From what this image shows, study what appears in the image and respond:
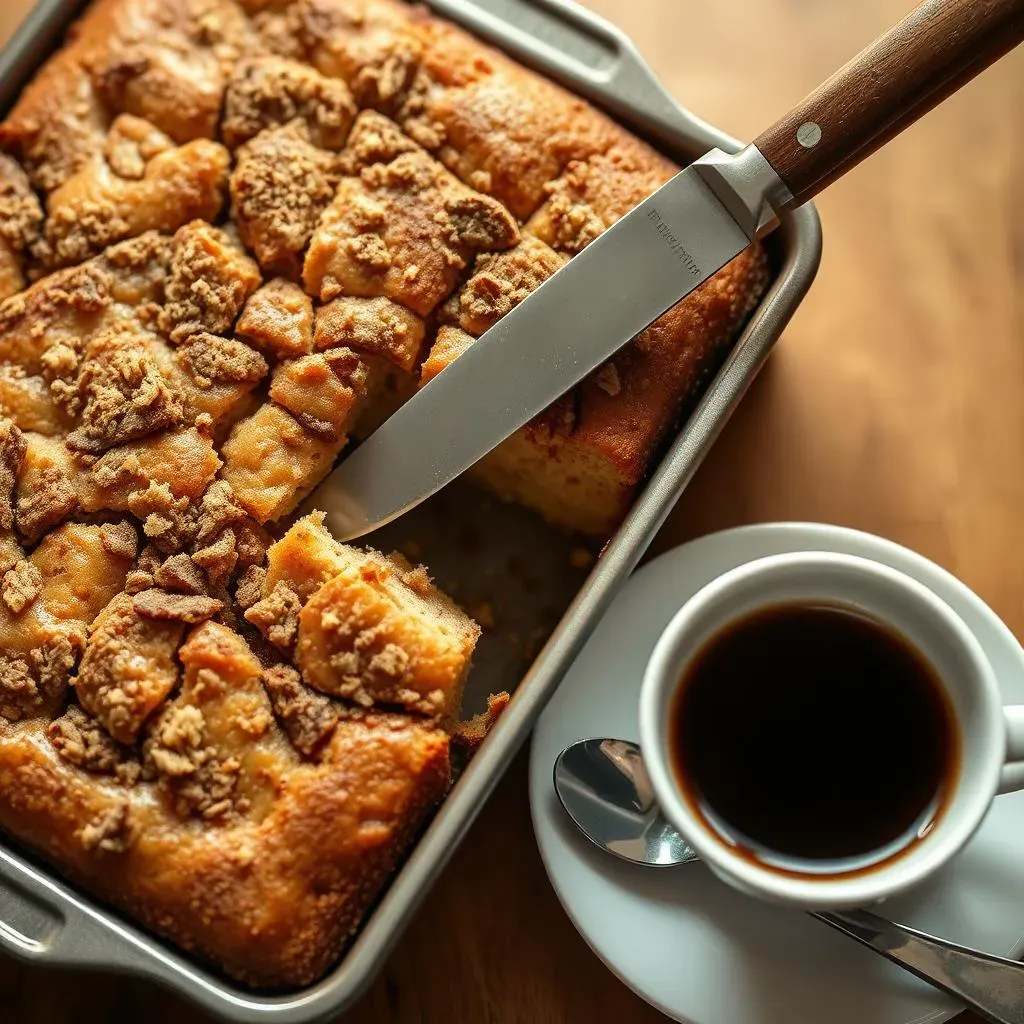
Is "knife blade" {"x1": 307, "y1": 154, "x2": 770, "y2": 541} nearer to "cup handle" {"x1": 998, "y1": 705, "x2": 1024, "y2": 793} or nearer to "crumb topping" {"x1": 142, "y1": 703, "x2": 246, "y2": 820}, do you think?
"crumb topping" {"x1": 142, "y1": 703, "x2": 246, "y2": 820}

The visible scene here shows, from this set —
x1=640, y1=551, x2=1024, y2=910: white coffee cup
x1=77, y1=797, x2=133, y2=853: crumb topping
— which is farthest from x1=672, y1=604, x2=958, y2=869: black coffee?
x1=77, y1=797, x2=133, y2=853: crumb topping

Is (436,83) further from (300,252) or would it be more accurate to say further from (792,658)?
(792,658)

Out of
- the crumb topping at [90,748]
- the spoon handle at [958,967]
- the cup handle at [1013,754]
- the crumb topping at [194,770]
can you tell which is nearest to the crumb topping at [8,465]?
the crumb topping at [90,748]

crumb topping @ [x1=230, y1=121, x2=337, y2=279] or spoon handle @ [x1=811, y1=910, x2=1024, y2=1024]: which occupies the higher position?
crumb topping @ [x1=230, y1=121, x2=337, y2=279]

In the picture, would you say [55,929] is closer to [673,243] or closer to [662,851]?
[662,851]

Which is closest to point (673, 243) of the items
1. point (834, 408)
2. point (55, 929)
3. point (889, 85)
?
point (889, 85)
